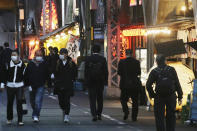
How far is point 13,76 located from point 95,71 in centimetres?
250

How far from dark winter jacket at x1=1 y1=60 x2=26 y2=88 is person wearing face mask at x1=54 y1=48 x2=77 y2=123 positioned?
1202mm

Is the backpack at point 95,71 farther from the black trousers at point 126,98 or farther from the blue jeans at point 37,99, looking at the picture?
the blue jeans at point 37,99

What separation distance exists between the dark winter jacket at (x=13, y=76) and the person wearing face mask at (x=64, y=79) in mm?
1202

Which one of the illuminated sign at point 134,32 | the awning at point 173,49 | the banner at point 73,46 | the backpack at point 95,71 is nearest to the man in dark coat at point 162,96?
the backpack at point 95,71

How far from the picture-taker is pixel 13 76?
16.3 m

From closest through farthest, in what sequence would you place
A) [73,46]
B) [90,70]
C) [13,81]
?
[13,81] → [90,70] → [73,46]

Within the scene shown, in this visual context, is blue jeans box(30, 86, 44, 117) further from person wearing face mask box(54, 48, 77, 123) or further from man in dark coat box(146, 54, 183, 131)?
man in dark coat box(146, 54, 183, 131)

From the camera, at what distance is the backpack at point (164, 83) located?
12.9m

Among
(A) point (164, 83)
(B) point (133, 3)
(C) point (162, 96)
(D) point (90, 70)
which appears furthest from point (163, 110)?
(B) point (133, 3)

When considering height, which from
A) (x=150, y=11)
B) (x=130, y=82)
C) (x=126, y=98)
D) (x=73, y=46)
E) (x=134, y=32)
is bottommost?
(x=126, y=98)

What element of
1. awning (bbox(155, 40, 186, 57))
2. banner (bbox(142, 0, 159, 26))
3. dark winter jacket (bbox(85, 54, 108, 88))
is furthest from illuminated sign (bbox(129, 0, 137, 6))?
dark winter jacket (bbox(85, 54, 108, 88))

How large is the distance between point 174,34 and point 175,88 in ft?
30.4

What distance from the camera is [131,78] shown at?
1766 cm

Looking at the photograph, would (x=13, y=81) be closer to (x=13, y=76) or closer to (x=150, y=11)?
(x=13, y=76)
